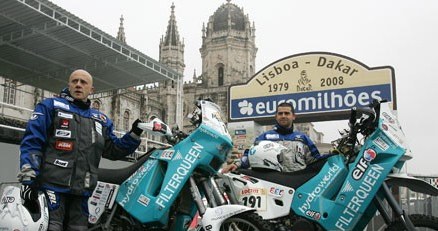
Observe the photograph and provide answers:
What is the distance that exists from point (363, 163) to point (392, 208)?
0.42 meters

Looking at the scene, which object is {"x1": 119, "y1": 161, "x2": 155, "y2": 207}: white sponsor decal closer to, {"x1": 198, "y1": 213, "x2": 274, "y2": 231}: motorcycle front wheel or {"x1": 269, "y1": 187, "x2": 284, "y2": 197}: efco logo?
{"x1": 198, "y1": 213, "x2": 274, "y2": 231}: motorcycle front wheel

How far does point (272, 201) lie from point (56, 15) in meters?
11.6

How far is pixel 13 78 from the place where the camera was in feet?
61.6

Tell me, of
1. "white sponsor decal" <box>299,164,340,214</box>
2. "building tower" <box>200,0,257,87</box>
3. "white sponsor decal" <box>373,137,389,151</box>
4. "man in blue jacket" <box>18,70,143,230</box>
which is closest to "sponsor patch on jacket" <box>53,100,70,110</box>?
"man in blue jacket" <box>18,70,143,230</box>

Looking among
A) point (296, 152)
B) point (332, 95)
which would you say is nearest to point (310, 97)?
point (332, 95)

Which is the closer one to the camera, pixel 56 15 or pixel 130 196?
pixel 130 196

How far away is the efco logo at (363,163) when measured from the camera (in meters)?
3.86

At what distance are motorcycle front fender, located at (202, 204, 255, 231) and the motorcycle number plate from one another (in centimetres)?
47

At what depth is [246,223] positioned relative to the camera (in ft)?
11.9

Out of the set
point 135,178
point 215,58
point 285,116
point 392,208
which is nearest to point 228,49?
point 215,58

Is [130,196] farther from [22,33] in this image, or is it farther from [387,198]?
[22,33]

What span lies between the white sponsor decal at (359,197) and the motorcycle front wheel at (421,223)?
11.6 inches

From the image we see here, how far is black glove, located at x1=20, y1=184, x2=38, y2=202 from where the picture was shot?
10.5ft

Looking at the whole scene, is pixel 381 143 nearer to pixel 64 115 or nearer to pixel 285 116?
pixel 285 116
